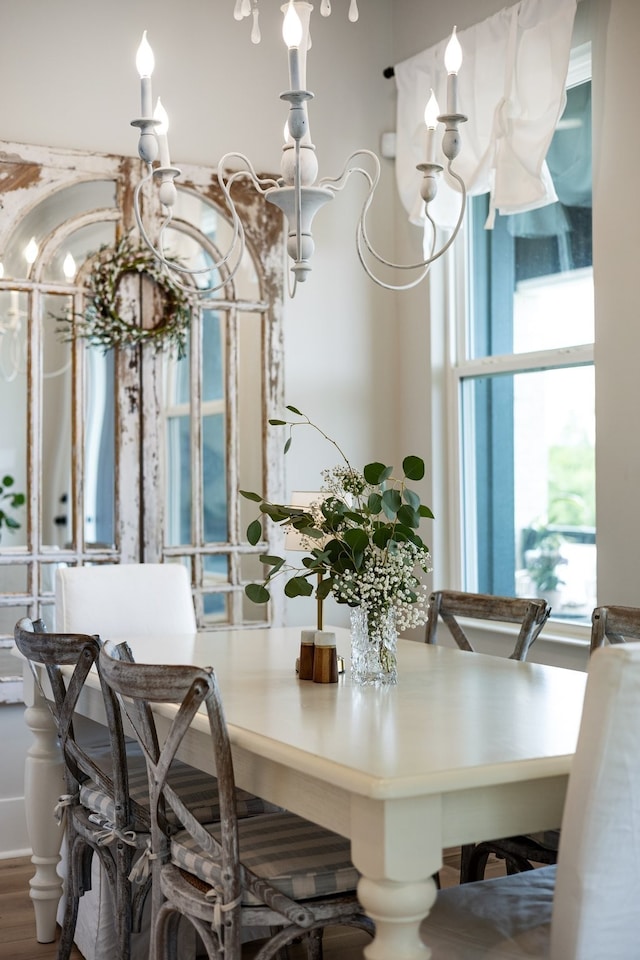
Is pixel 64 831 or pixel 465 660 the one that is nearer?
pixel 465 660

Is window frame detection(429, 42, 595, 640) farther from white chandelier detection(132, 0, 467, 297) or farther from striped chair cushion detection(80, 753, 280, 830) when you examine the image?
white chandelier detection(132, 0, 467, 297)

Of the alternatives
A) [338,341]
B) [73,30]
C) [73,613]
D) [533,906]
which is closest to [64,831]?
[73,613]

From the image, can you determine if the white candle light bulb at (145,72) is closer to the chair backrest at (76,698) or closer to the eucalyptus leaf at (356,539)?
the eucalyptus leaf at (356,539)

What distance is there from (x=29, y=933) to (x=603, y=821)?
1.96m

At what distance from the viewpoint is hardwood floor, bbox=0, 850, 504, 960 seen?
273 centimetres

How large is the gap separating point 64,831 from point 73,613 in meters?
0.58

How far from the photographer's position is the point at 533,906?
5.85 ft

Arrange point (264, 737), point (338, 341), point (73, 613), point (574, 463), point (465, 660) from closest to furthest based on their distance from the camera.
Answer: point (264, 737) → point (465, 660) → point (73, 613) → point (574, 463) → point (338, 341)

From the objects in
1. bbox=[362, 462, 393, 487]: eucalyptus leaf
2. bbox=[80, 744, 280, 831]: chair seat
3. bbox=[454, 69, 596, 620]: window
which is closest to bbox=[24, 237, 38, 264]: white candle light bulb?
bbox=[454, 69, 596, 620]: window

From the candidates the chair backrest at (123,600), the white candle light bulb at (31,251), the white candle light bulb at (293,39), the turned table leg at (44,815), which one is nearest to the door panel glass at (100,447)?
the white candle light bulb at (31,251)

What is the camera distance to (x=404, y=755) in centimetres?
159

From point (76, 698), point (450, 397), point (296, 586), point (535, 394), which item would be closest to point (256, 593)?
point (296, 586)

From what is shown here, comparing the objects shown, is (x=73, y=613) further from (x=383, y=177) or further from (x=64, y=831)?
(x=383, y=177)

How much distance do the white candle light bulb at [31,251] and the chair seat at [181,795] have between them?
1790 millimetres
